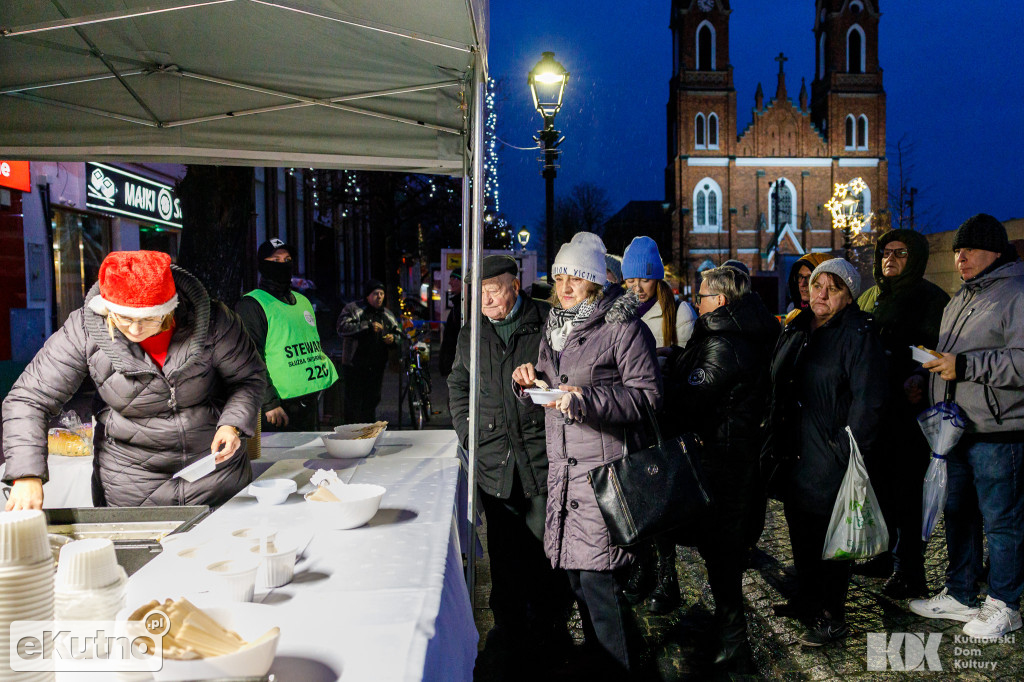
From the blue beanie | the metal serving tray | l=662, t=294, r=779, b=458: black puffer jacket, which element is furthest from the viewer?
the blue beanie

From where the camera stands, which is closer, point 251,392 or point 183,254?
point 251,392

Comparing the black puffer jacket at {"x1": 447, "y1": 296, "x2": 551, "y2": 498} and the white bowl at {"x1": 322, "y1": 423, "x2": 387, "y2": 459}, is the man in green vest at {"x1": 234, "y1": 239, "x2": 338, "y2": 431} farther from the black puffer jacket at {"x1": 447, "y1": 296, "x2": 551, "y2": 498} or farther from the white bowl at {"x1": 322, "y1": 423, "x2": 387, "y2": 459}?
the black puffer jacket at {"x1": 447, "y1": 296, "x2": 551, "y2": 498}

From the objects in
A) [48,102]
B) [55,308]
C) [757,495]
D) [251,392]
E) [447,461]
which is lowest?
[757,495]

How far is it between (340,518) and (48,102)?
3641mm

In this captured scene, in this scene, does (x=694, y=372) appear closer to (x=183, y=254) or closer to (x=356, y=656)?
(x=356, y=656)

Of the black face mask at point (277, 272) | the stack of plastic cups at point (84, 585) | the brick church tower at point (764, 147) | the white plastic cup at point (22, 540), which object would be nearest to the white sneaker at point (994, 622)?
the stack of plastic cups at point (84, 585)

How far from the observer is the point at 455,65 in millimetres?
3895

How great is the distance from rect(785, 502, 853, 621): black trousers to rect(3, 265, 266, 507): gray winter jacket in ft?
9.40

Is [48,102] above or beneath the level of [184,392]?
above

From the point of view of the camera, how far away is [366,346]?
8.58 metres

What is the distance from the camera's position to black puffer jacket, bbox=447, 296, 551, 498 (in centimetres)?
349

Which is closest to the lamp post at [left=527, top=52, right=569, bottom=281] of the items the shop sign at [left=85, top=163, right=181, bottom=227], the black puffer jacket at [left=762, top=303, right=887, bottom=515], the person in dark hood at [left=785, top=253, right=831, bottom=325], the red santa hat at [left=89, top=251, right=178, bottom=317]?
the person in dark hood at [left=785, top=253, right=831, bottom=325]

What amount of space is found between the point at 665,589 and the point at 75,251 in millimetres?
11830

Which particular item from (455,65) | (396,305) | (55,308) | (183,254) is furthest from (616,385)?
(396,305)
